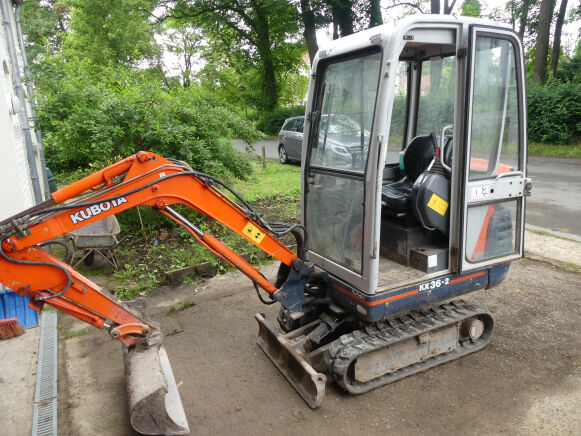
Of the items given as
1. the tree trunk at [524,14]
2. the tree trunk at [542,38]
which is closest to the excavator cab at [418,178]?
the tree trunk at [542,38]

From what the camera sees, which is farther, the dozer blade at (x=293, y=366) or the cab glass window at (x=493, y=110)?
the cab glass window at (x=493, y=110)

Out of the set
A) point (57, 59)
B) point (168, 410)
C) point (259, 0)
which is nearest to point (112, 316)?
point (168, 410)

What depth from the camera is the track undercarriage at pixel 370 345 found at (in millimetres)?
3531

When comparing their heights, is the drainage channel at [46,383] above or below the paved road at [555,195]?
below

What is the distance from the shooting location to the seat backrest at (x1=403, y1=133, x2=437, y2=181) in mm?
4422

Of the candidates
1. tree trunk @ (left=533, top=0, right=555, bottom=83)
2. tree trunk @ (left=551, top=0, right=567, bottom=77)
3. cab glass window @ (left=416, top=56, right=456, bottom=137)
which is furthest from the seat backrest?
tree trunk @ (left=551, top=0, right=567, bottom=77)

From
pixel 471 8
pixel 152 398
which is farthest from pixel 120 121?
pixel 471 8

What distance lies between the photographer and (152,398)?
2936 millimetres

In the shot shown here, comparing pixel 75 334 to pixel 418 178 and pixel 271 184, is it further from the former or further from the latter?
pixel 271 184

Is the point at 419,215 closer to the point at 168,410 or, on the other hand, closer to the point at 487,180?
the point at 487,180

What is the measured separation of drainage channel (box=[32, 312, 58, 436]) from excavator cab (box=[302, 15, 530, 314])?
2503 millimetres

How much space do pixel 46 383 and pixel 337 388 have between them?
2.55 metres

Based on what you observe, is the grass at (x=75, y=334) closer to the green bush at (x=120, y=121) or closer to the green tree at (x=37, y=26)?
the green bush at (x=120, y=121)

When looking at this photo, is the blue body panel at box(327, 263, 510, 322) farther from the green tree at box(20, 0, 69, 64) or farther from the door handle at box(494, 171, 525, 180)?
the green tree at box(20, 0, 69, 64)
